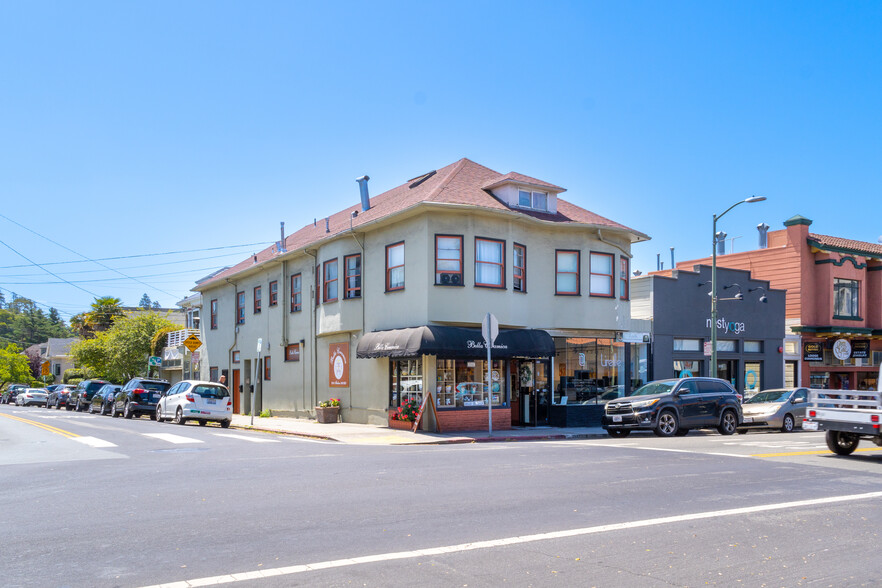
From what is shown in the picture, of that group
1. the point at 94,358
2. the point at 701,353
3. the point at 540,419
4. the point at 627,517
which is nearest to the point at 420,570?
the point at 627,517

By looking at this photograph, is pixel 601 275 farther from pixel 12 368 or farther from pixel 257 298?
pixel 12 368

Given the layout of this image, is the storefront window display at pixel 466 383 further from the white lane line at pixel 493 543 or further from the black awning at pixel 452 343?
the white lane line at pixel 493 543

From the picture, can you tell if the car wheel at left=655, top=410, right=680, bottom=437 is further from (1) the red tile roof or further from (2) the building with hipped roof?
(1) the red tile roof

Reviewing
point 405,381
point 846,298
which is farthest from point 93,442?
point 846,298

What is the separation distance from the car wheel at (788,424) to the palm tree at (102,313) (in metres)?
58.2

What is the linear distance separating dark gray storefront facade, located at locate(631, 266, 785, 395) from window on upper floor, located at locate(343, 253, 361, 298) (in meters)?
11.5

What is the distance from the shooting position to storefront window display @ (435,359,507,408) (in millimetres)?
22359

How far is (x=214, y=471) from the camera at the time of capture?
38.0 feet

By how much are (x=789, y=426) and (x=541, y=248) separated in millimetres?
9563

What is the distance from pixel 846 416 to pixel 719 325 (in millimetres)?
18019

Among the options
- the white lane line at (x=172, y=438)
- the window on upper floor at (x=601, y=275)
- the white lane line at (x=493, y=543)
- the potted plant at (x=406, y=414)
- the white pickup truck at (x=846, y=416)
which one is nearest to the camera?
the white lane line at (x=493, y=543)

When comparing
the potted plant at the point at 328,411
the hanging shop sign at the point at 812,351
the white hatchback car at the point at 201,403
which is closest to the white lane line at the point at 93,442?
the white hatchback car at the point at 201,403

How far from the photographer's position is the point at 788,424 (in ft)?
77.2

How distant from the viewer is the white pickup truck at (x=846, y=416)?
13.9 m
